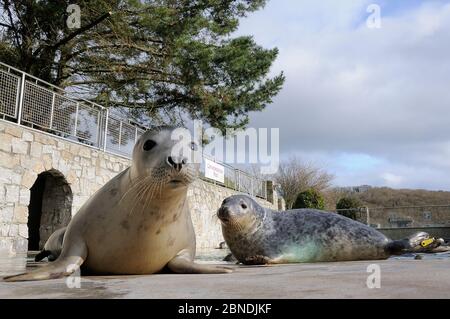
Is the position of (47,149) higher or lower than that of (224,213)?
higher

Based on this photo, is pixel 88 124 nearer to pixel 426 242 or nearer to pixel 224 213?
pixel 224 213

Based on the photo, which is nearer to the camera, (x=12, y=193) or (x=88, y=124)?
(x=12, y=193)

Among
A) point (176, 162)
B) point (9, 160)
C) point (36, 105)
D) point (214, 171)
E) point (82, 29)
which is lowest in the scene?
point (176, 162)

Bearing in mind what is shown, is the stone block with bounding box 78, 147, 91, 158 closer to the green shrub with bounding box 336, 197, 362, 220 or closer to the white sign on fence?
the white sign on fence

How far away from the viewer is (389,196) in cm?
4634

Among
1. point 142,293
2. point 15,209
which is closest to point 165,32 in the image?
point 15,209

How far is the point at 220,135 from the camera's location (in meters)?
15.0

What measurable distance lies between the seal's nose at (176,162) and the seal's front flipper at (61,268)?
3.25 ft

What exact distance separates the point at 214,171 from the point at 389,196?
1262 inches

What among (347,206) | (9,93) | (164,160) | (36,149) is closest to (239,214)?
(164,160)

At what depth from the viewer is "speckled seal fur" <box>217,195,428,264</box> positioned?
5531 mm

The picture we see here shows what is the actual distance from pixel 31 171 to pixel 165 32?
4.77 meters

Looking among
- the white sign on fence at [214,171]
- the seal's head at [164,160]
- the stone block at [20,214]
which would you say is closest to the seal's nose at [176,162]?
the seal's head at [164,160]
